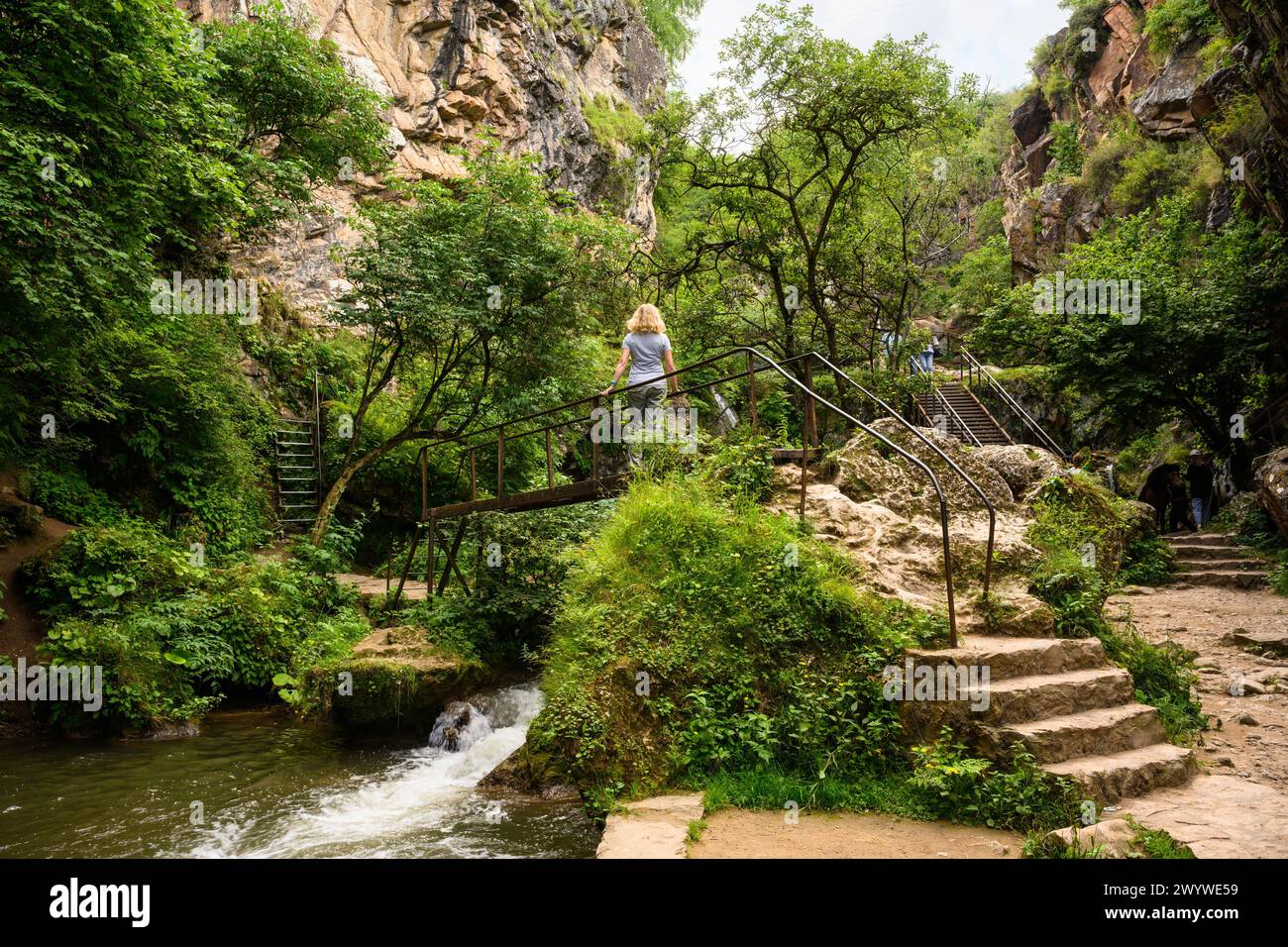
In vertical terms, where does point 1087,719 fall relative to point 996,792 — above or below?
above

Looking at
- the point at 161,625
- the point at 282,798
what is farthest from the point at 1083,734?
the point at 161,625

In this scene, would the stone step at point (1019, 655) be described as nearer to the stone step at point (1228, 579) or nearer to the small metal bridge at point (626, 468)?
the small metal bridge at point (626, 468)

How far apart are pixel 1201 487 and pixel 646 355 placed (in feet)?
51.5

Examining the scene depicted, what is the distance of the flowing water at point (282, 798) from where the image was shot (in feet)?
17.9

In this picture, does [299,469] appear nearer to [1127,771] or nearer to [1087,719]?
[1087,719]

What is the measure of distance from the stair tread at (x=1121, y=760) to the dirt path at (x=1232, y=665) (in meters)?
0.49

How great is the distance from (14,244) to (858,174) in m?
13.3

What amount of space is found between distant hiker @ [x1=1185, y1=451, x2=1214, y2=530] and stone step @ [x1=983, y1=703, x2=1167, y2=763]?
14.8 m

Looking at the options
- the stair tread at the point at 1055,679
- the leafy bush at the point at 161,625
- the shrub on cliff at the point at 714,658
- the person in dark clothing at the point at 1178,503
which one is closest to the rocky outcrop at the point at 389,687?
the leafy bush at the point at 161,625

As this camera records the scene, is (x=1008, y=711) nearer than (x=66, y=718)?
Yes

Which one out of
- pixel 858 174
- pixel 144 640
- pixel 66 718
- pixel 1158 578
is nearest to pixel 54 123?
pixel 144 640

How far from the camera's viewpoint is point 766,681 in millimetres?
5520

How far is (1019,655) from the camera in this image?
17.4ft
